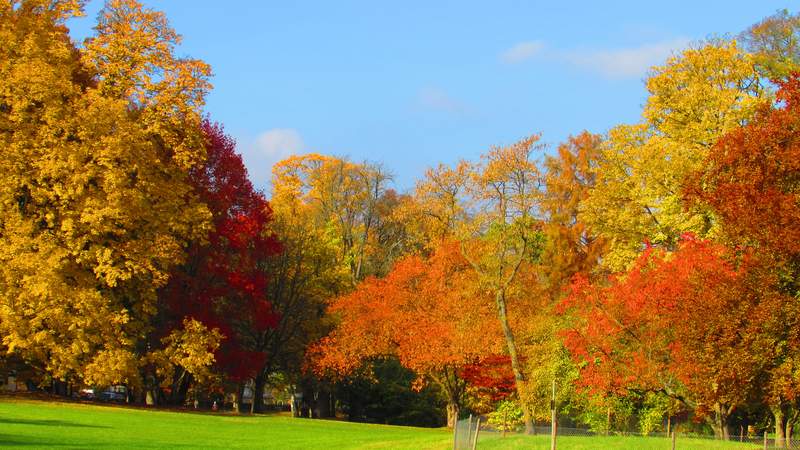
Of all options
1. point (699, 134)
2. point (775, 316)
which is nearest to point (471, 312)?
point (699, 134)

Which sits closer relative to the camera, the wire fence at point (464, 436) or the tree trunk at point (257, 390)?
the wire fence at point (464, 436)

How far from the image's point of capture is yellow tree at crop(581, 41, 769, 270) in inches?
1494

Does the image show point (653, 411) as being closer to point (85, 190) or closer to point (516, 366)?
point (516, 366)

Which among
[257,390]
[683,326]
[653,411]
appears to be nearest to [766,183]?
[683,326]

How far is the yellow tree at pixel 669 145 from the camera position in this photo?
124 ft

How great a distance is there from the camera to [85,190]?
118 feet

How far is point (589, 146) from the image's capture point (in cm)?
5962

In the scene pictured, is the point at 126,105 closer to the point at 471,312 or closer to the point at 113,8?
the point at 113,8

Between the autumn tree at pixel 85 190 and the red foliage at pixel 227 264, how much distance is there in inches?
175

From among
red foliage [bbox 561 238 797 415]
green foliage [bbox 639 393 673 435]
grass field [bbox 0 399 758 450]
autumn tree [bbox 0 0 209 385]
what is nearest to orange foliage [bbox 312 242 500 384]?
red foliage [bbox 561 238 797 415]

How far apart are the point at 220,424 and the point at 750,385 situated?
21.6m

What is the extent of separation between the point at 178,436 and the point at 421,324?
20.7 meters

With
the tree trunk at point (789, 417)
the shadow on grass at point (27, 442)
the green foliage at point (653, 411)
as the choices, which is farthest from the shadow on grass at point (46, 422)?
the tree trunk at point (789, 417)

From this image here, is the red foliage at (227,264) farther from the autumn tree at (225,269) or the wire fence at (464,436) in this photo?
the wire fence at (464,436)
